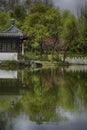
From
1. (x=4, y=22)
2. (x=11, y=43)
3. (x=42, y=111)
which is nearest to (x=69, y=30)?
(x=11, y=43)

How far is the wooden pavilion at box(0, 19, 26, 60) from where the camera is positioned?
45.5 metres

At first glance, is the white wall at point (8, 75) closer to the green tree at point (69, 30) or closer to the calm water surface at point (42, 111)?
the calm water surface at point (42, 111)

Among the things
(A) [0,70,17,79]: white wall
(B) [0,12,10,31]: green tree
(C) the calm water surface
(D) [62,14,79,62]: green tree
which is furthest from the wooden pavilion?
(C) the calm water surface

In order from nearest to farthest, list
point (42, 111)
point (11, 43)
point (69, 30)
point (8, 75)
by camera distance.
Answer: point (42, 111), point (8, 75), point (11, 43), point (69, 30)

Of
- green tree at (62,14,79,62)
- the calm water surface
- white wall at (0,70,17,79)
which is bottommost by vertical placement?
white wall at (0,70,17,79)

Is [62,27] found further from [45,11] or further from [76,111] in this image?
[76,111]

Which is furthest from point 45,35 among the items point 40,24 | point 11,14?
point 11,14

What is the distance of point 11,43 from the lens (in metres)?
46.2

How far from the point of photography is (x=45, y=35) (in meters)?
54.3

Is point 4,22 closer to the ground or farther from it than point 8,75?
farther from it

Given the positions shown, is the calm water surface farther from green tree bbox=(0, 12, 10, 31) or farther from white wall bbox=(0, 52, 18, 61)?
green tree bbox=(0, 12, 10, 31)

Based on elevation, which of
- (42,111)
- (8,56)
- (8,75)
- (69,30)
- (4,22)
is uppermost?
(4,22)

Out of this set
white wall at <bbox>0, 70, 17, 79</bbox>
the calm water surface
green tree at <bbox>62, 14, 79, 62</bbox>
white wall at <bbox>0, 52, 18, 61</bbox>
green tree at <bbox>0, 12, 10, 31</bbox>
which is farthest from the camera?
green tree at <bbox>0, 12, 10, 31</bbox>

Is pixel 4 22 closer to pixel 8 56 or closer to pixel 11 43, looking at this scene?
pixel 11 43
